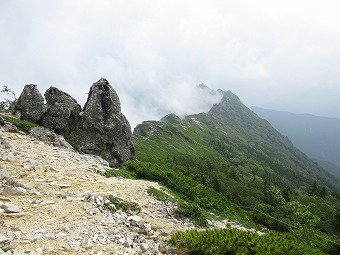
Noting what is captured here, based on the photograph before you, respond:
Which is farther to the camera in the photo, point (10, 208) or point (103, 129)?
point (103, 129)

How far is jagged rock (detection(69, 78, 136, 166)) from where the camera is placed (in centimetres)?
3644

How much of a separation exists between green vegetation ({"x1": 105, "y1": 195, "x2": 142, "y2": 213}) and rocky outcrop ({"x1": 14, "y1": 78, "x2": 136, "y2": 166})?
67.9ft

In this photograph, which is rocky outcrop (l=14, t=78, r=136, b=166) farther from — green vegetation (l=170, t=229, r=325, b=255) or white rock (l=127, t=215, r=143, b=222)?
green vegetation (l=170, t=229, r=325, b=255)

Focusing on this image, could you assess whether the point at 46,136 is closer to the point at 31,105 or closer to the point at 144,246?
the point at 31,105

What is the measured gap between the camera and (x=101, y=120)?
125 feet

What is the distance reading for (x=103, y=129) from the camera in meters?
37.9

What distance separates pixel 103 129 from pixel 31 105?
9.50 metres

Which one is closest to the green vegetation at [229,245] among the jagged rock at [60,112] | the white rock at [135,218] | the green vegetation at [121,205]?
the white rock at [135,218]

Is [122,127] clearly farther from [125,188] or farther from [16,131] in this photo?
[125,188]

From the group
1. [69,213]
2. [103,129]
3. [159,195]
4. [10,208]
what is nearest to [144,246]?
[69,213]

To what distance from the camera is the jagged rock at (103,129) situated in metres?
36.4

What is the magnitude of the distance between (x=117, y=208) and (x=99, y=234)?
9.17ft

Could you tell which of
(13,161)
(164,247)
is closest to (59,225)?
(164,247)

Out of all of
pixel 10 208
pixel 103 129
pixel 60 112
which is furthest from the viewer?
pixel 103 129
